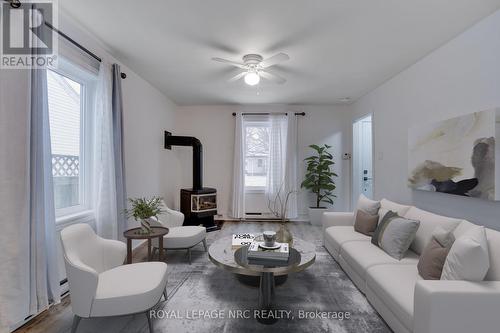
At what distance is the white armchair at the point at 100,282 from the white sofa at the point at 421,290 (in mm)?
1714

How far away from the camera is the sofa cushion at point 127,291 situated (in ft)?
5.67

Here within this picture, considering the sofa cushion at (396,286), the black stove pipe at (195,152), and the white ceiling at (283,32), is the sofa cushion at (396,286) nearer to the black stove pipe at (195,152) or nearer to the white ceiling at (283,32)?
the white ceiling at (283,32)

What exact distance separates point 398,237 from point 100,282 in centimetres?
259

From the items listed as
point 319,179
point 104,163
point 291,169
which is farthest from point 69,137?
point 319,179

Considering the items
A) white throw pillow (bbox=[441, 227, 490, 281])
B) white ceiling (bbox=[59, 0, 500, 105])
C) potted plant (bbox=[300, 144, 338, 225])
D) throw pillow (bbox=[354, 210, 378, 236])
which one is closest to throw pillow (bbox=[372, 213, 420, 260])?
throw pillow (bbox=[354, 210, 378, 236])

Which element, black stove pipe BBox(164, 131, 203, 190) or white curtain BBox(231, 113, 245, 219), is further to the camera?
white curtain BBox(231, 113, 245, 219)

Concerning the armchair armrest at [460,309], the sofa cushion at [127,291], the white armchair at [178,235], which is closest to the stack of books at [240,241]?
the white armchair at [178,235]

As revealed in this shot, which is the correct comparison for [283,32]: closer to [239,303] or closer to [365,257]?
[365,257]

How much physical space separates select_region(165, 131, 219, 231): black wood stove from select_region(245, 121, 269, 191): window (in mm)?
1100

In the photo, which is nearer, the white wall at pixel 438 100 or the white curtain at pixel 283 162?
the white wall at pixel 438 100

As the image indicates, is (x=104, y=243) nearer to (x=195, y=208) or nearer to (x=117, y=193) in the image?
(x=117, y=193)

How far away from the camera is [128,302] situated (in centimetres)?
174

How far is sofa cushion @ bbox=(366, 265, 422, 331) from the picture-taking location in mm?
1644

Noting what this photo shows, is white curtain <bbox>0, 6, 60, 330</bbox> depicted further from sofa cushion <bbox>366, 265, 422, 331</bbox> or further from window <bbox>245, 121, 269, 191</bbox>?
window <bbox>245, 121, 269, 191</bbox>
